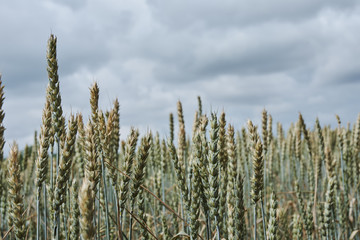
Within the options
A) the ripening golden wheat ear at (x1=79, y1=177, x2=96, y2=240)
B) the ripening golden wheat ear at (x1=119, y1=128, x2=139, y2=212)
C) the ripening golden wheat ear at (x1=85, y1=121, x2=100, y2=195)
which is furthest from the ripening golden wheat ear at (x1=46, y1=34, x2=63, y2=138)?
the ripening golden wheat ear at (x1=79, y1=177, x2=96, y2=240)

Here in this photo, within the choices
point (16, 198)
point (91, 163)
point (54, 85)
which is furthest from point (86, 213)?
point (54, 85)

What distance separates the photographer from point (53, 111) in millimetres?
2264

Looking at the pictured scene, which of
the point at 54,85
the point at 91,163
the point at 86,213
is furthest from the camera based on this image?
the point at 54,85

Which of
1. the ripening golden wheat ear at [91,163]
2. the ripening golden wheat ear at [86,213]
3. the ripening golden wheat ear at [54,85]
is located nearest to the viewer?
the ripening golden wheat ear at [86,213]

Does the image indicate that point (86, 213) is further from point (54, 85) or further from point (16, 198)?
point (54, 85)

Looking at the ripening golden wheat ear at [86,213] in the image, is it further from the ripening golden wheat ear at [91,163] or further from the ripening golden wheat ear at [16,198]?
the ripening golden wheat ear at [16,198]

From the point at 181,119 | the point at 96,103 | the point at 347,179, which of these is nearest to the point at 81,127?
the point at 96,103

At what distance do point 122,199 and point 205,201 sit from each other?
50 cm

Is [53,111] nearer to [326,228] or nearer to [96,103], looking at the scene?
[96,103]

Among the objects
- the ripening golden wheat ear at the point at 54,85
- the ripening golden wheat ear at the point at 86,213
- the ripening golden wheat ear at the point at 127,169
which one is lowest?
the ripening golden wheat ear at the point at 86,213

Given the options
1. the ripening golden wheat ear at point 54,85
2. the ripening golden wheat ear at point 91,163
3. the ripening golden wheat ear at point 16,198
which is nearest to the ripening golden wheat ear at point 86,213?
the ripening golden wheat ear at point 91,163

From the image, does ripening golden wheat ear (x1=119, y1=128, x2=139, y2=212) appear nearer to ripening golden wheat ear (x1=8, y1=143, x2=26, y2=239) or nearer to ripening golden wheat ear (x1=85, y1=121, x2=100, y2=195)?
ripening golden wheat ear (x1=85, y1=121, x2=100, y2=195)

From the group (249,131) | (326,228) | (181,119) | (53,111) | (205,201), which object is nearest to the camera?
(205,201)

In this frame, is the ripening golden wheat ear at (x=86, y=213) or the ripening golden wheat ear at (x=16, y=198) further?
the ripening golden wheat ear at (x=16, y=198)
